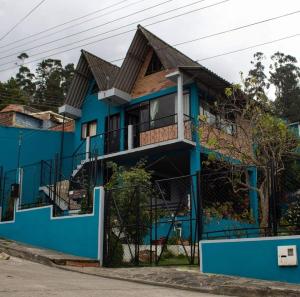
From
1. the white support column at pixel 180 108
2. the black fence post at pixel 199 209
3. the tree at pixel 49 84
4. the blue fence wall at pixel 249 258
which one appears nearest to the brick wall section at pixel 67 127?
the white support column at pixel 180 108

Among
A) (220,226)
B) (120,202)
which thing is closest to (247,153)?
(220,226)

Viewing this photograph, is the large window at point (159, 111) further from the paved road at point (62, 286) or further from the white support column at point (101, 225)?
the paved road at point (62, 286)

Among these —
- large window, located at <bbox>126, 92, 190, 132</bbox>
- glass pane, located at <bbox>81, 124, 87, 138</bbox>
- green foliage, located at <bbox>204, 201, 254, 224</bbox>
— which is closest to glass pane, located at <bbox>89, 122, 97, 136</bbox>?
glass pane, located at <bbox>81, 124, 87, 138</bbox>

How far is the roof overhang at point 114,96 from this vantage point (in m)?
21.2

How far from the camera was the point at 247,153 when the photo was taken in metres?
14.8

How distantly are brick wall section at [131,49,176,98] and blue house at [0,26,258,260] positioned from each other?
3cm

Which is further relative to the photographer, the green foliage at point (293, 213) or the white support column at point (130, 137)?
the white support column at point (130, 137)

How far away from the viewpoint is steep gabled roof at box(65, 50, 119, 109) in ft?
76.3

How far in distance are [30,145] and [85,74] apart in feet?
14.2

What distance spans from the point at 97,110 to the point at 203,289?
1564 centimetres

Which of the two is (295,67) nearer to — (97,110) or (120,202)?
(97,110)

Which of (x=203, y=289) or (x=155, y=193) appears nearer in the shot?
(x=203, y=289)

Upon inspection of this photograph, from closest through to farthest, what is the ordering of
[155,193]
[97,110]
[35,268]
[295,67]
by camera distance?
1. [35,268]
2. [155,193]
3. [97,110]
4. [295,67]

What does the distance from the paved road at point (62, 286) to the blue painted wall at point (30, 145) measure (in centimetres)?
1147
